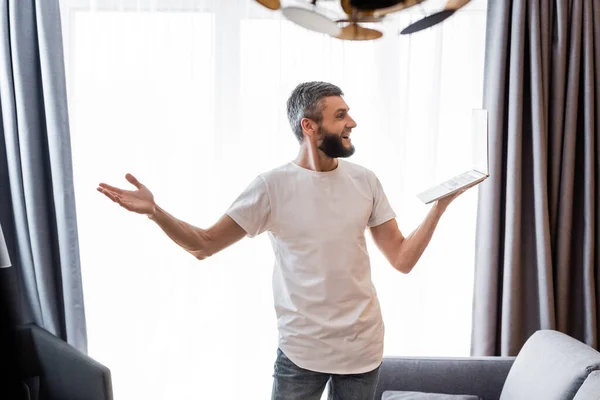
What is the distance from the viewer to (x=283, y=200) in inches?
74.1

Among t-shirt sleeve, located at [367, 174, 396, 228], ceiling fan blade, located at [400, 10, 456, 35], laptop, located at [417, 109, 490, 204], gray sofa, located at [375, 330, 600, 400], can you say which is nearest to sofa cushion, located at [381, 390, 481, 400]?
gray sofa, located at [375, 330, 600, 400]

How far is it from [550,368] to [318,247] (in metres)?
0.96

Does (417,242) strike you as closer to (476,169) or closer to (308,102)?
(476,169)

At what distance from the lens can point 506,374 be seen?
2477mm

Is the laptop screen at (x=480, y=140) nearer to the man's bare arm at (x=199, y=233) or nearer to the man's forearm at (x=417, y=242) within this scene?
the man's forearm at (x=417, y=242)

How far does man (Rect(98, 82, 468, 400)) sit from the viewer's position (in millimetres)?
1823

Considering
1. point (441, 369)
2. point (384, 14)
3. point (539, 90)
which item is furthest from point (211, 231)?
point (539, 90)

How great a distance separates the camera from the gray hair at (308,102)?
1912 mm

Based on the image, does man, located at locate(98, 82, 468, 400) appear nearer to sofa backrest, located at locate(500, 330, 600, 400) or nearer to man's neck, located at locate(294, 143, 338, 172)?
man's neck, located at locate(294, 143, 338, 172)

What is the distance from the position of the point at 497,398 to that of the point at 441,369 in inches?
9.6

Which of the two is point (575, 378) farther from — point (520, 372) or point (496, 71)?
point (496, 71)

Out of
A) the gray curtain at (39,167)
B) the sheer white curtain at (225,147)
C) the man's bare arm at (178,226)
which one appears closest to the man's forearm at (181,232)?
the man's bare arm at (178,226)

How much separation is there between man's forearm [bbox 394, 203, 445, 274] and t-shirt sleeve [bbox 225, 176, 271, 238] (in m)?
0.43

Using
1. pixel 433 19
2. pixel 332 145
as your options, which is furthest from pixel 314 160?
pixel 433 19
